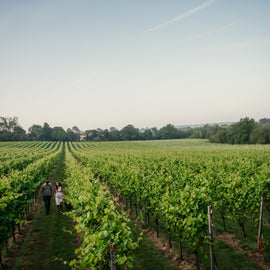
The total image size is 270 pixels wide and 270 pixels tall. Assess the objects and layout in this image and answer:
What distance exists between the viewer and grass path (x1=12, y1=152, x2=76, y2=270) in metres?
5.94

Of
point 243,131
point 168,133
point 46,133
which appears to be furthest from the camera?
point 168,133

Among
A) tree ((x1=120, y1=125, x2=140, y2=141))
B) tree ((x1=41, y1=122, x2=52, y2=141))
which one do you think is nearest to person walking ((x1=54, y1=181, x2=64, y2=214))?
tree ((x1=120, y1=125, x2=140, y2=141))

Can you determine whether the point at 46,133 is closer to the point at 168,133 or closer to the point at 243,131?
the point at 168,133

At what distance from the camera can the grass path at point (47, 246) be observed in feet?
19.5

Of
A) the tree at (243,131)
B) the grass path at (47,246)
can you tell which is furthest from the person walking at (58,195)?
the tree at (243,131)

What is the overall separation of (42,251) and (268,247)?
24.7ft

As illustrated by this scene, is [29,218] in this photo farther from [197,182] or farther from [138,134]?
[138,134]

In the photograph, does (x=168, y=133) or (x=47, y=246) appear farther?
(x=168, y=133)

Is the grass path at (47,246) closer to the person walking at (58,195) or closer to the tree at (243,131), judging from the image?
the person walking at (58,195)

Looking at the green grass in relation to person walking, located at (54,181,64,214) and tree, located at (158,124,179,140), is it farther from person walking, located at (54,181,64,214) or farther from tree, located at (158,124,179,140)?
tree, located at (158,124,179,140)

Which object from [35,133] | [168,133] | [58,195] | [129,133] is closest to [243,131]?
[168,133]

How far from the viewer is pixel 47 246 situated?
7.00 meters

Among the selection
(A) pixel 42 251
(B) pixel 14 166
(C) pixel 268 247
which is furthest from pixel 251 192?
(B) pixel 14 166

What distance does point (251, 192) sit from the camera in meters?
6.93
